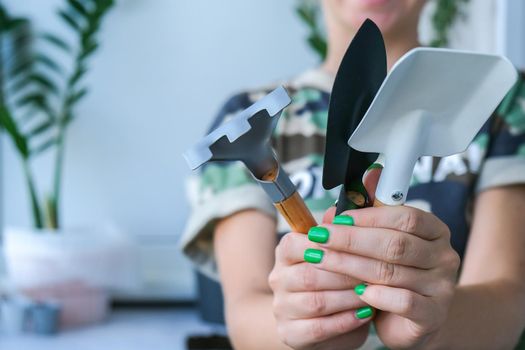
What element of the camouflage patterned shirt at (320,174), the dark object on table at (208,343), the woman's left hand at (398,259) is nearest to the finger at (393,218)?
the woman's left hand at (398,259)

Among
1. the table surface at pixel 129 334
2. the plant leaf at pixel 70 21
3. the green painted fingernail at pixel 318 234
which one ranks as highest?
the green painted fingernail at pixel 318 234

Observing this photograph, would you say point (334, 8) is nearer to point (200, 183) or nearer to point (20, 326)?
A: point (200, 183)

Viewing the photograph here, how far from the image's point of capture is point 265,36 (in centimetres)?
142

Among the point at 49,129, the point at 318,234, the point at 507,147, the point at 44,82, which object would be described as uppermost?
the point at 318,234

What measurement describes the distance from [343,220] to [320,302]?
6cm

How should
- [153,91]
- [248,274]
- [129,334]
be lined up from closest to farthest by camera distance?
1. [248,274]
2. [129,334]
3. [153,91]

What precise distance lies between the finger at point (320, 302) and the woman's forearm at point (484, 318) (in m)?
0.09

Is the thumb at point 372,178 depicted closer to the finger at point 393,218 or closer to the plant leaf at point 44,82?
the finger at point 393,218

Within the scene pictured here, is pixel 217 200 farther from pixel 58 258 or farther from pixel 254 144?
pixel 58 258

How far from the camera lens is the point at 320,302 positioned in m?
0.40

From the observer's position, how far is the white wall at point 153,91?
142 centimetres

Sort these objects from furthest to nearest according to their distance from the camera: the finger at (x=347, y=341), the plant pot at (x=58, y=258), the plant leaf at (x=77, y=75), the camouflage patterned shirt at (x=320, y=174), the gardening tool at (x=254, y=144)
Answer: the plant leaf at (x=77, y=75)
the plant pot at (x=58, y=258)
the camouflage patterned shirt at (x=320, y=174)
the finger at (x=347, y=341)
the gardening tool at (x=254, y=144)

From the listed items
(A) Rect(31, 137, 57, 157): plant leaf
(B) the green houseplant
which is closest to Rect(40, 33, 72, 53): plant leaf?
(B) the green houseplant

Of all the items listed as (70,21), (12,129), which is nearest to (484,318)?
(12,129)
